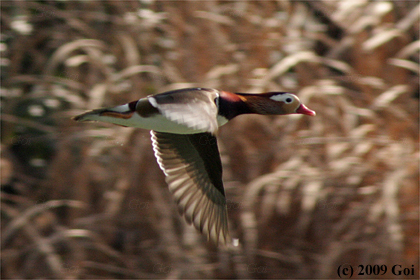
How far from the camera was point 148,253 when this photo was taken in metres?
2.89

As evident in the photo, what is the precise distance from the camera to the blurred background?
9.25 ft

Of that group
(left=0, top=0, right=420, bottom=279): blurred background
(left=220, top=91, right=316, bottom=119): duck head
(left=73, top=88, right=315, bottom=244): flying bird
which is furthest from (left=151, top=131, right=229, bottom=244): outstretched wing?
(left=0, top=0, right=420, bottom=279): blurred background

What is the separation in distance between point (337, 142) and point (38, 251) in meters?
1.47

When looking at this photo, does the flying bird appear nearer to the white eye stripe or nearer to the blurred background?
the white eye stripe

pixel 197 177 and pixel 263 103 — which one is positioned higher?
A: pixel 263 103

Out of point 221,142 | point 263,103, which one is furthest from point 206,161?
point 221,142

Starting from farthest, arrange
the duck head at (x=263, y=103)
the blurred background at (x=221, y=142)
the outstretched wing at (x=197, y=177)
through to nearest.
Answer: the blurred background at (x=221, y=142), the outstretched wing at (x=197, y=177), the duck head at (x=263, y=103)

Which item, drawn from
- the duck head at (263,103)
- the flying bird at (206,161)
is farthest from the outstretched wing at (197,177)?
the duck head at (263,103)

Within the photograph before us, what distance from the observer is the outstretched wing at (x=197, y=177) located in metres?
2.39

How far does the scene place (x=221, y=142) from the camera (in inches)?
119

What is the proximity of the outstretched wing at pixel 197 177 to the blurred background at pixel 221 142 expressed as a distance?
42 cm

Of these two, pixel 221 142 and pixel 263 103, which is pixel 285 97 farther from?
pixel 221 142

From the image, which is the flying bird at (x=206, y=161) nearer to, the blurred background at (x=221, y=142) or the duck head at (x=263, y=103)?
the duck head at (x=263, y=103)

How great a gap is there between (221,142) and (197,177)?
1.88 ft
